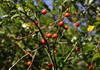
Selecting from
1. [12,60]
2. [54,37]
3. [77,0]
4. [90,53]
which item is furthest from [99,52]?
[12,60]

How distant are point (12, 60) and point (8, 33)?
441 mm

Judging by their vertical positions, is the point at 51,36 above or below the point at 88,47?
above

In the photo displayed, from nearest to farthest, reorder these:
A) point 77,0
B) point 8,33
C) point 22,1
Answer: point 22,1 < point 77,0 < point 8,33

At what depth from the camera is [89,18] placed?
4.32 m

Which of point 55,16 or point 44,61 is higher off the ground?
point 55,16

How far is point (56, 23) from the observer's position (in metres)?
3.58

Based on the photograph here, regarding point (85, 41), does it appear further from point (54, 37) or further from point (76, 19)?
point (76, 19)

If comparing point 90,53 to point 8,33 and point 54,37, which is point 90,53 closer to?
point 54,37

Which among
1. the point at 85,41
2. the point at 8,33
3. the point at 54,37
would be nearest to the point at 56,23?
the point at 54,37

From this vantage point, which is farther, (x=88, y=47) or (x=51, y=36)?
(x=51, y=36)

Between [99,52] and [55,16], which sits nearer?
[99,52]

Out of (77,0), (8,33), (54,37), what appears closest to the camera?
(54,37)

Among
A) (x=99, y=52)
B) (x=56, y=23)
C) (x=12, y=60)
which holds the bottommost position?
(x=99, y=52)

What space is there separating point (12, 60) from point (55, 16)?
1016mm
